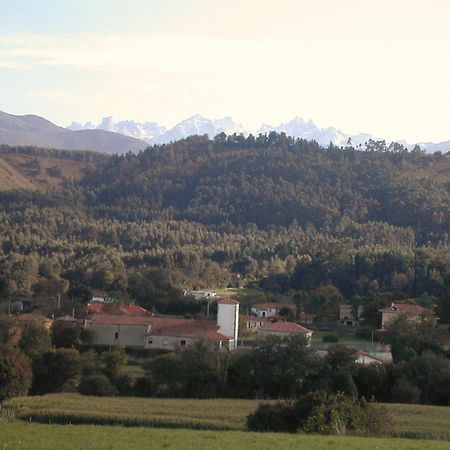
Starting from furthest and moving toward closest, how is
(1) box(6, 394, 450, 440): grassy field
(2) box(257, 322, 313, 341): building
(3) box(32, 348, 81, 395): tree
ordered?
1. (2) box(257, 322, 313, 341): building
2. (3) box(32, 348, 81, 395): tree
3. (1) box(6, 394, 450, 440): grassy field

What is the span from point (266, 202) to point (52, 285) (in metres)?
53.9

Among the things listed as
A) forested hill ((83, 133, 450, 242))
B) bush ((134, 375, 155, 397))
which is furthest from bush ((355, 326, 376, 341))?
forested hill ((83, 133, 450, 242))

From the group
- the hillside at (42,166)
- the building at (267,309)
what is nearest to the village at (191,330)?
the building at (267,309)

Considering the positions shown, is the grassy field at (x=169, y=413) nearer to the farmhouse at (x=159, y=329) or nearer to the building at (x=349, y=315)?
the farmhouse at (x=159, y=329)

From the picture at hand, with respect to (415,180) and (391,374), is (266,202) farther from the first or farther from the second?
(391,374)

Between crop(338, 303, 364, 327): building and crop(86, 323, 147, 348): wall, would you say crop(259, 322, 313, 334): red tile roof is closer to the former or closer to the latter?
crop(86, 323, 147, 348): wall

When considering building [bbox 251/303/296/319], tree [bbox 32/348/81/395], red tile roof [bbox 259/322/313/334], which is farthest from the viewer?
building [bbox 251/303/296/319]

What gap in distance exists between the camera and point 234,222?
349ft

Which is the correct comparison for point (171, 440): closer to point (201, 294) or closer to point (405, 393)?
point (405, 393)

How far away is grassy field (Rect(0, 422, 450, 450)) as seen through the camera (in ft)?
59.3

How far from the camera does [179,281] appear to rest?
218 feet

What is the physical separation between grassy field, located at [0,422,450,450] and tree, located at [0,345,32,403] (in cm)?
875

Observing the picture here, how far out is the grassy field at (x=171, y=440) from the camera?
711 inches

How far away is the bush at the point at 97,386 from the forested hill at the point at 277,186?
6171cm
